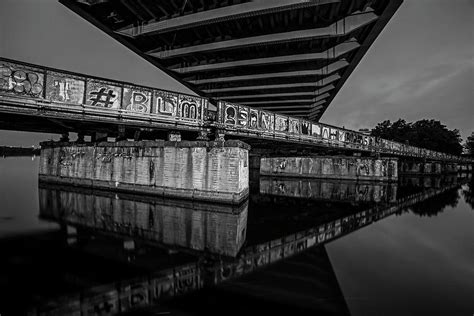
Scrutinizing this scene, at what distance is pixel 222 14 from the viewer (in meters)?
18.6

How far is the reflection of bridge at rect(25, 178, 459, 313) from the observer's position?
13.8 ft

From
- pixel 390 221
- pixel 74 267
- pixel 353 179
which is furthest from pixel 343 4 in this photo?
pixel 74 267

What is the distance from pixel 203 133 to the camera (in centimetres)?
1452

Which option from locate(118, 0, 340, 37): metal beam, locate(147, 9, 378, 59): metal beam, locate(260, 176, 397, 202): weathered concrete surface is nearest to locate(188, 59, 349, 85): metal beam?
locate(147, 9, 378, 59): metal beam

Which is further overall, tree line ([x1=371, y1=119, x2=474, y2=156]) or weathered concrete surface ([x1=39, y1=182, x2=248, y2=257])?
tree line ([x1=371, y1=119, x2=474, y2=156])

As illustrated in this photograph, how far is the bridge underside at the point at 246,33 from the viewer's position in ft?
61.9

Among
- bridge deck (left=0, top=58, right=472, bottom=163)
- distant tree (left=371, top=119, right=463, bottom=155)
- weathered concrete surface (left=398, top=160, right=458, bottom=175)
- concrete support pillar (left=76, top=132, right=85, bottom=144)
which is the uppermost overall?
distant tree (left=371, top=119, right=463, bottom=155)

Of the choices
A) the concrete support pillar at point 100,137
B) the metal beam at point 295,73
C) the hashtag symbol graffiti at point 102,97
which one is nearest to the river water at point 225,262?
the hashtag symbol graffiti at point 102,97

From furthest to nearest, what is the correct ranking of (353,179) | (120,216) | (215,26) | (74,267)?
(353,179) → (215,26) → (120,216) → (74,267)

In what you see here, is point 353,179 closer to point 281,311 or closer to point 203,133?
point 203,133

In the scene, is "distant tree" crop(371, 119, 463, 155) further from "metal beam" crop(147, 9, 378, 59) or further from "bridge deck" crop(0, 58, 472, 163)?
"bridge deck" crop(0, 58, 472, 163)

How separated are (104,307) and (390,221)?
463 inches

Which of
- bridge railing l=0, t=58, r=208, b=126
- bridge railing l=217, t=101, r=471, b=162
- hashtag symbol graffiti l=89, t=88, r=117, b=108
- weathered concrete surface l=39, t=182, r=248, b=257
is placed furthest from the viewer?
bridge railing l=217, t=101, r=471, b=162

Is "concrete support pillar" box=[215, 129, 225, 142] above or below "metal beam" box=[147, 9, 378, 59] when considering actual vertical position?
below
